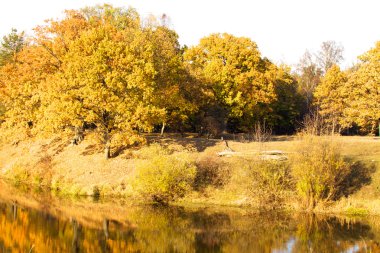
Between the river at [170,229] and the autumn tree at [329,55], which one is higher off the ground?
the autumn tree at [329,55]

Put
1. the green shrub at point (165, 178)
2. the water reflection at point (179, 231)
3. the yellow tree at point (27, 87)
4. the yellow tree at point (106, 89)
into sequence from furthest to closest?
the yellow tree at point (27, 87) → the yellow tree at point (106, 89) → the green shrub at point (165, 178) → the water reflection at point (179, 231)

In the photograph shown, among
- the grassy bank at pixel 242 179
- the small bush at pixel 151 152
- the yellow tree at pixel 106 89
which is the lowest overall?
the grassy bank at pixel 242 179

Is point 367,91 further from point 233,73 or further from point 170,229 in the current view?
point 170,229

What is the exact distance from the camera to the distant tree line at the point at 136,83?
1644 inches

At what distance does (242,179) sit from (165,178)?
18.9ft

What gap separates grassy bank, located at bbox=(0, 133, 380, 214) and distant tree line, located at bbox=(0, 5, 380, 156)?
4087 mm

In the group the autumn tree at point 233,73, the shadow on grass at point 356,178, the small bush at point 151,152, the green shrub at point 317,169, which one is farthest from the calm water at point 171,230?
the autumn tree at point 233,73

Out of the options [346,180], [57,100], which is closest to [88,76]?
[57,100]

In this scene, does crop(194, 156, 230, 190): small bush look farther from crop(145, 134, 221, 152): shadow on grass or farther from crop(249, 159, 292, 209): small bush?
crop(145, 134, 221, 152): shadow on grass

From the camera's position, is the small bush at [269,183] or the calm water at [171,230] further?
the small bush at [269,183]

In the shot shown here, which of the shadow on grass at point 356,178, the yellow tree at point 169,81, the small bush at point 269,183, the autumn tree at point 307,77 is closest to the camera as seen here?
the small bush at point 269,183

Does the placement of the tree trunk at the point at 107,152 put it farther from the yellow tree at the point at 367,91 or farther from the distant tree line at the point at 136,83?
the yellow tree at the point at 367,91

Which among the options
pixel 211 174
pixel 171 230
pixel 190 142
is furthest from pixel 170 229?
pixel 190 142

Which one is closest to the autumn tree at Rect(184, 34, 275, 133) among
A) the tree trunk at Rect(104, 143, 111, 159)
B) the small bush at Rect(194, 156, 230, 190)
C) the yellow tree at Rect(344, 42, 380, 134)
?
the yellow tree at Rect(344, 42, 380, 134)
